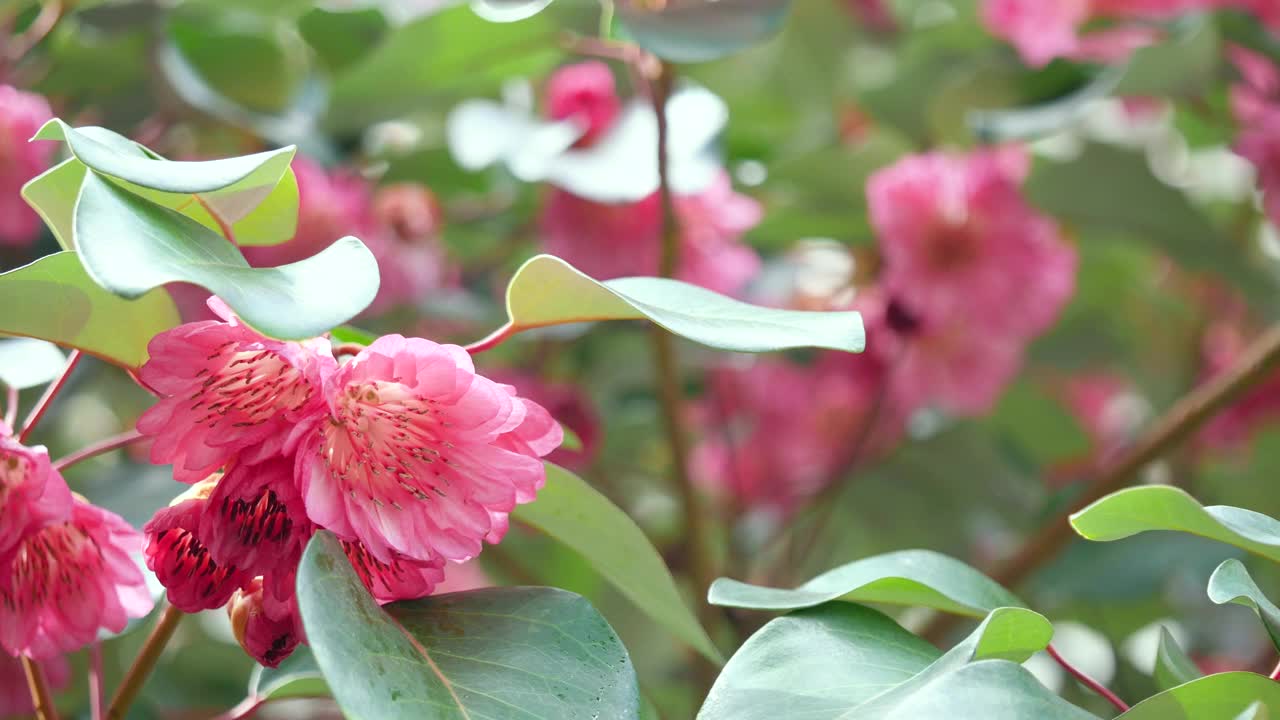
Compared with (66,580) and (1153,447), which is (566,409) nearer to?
(1153,447)

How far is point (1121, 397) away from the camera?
151 cm

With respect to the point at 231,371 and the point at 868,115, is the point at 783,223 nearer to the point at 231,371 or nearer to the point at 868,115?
the point at 868,115

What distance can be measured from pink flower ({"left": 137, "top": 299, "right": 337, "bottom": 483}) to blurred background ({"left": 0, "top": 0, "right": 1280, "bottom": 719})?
26 centimetres

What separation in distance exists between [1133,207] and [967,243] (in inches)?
5.6

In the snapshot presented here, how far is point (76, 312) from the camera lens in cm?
39

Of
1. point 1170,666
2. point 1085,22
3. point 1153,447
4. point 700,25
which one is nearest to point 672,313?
point 1170,666

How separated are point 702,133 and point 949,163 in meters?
0.23

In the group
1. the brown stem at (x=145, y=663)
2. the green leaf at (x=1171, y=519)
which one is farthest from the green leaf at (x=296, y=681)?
the green leaf at (x=1171, y=519)

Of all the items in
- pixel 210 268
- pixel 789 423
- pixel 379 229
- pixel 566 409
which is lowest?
pixel 789 423

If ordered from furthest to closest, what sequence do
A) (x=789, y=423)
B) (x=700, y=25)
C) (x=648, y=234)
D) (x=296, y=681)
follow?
(x=789, y=423), (x=648, y=234), (x=700, y=25), (x=296, y=681)

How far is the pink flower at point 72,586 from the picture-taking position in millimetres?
405

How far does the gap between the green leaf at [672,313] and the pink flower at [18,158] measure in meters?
0.43

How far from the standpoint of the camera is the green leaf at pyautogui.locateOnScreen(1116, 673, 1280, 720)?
0.34m

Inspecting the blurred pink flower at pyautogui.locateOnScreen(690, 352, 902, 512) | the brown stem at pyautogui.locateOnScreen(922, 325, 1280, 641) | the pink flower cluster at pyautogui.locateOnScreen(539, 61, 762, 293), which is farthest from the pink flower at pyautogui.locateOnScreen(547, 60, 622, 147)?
the brown stem at pyautogui.locateOnScreen(922, 325, 1280, 641)
